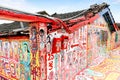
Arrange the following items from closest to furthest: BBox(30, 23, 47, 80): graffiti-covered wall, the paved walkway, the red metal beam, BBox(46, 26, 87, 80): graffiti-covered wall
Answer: the red metal beam, BBox(30, 23, 47, 80): graffiti-covered wall, BBox(46, 26, 87, 80): graffiti-covered wall, the paved walkway

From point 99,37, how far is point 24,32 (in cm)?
583

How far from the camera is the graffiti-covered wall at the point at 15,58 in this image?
460 centimetres

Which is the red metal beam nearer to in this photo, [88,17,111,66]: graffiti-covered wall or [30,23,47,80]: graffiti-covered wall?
[30,23,47,80]: graffiti-covered wall

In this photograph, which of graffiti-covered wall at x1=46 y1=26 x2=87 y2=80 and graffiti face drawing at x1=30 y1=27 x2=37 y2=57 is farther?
graffiti-covered wall at x1=46 y1=26 x2=87 y2=80

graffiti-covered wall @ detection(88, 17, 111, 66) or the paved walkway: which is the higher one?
graffiti-covered wall @ detection(88, 17, 111, 66)

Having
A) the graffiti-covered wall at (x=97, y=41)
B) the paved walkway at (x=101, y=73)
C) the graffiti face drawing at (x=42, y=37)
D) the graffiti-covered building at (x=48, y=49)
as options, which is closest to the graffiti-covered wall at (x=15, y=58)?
the graffiti-covered building at (x=48, y=49)

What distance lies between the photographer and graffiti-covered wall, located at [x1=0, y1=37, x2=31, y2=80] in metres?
4.60

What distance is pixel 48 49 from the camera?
4.26m

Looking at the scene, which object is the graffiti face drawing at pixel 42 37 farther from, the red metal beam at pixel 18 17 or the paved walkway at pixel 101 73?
the paved walkway at pixel 101 73

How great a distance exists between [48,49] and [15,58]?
1563 millimetres


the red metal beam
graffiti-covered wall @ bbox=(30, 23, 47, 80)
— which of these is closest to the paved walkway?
graffiti-covered wall @ bbox=(30, 23, 47, 80)

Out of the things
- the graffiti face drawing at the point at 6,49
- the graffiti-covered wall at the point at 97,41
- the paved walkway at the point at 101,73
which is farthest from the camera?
the graffiti-covered wall at the point at 97,41

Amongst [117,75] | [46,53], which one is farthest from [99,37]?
[46,53]

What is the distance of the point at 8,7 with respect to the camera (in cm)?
305
